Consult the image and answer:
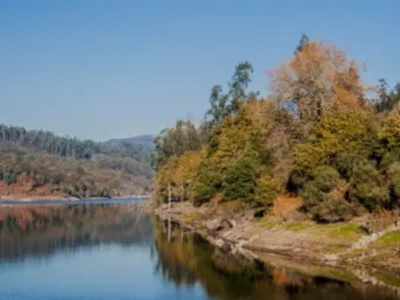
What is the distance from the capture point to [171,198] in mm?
151750

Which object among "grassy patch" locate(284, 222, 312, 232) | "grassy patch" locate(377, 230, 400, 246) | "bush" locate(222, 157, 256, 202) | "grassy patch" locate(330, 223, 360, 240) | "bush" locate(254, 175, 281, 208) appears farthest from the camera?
"bush" locate(222, 157, 256, 202)

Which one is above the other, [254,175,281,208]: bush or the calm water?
[254,175,281,208]: bush

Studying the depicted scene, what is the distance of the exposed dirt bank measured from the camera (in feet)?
179

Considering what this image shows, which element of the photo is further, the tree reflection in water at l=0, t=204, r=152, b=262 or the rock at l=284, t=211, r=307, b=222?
the tree reflection in water at l=0, t=204, r=152, b=262

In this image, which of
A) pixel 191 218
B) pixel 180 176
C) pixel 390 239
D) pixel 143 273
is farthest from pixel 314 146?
pixel 180 176

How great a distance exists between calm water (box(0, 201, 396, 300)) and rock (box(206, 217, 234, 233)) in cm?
315

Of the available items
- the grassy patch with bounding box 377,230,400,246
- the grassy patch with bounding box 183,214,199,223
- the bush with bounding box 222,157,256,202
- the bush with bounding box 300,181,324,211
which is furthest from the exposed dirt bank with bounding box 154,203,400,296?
the grassy patch with bounding box 183,214,199,223

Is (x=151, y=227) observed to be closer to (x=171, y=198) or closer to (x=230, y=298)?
(x=171, y=198)

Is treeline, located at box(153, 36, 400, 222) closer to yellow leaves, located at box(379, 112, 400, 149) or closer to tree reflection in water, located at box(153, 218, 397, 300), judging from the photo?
yellow leaves, located at box(379, 112, 400, 149)

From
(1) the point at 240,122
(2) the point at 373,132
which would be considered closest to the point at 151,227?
(1) the point at 240,122

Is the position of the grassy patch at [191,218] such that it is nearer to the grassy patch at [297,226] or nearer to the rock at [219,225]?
the rock at [219,225]

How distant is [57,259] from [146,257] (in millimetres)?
10005

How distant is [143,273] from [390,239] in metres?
23.2

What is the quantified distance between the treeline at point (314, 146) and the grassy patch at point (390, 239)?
17.2 feet
